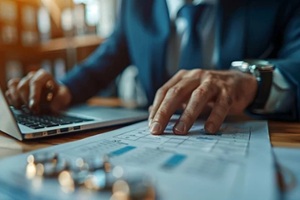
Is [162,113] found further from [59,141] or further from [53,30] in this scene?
[53,30]

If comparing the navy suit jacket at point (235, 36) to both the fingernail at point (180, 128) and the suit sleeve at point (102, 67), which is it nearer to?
the suit sleeve at point (102, 67)

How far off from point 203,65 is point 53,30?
1.53 metres

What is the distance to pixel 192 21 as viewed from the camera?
807mm

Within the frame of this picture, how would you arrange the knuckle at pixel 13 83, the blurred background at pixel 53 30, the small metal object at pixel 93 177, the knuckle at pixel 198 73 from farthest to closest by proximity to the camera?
the blurred background at pixel 53 30, the knuckle at pixel 13 83, the knuckle at pixel 198 73, the small metal object at pixel 93 177

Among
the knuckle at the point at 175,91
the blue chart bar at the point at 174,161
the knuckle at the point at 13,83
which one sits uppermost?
the knuckle at the point at 175,91

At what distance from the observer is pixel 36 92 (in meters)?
0.63

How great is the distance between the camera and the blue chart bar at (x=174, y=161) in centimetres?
27

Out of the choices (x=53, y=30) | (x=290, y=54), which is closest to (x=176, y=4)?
(x=290, y=54)

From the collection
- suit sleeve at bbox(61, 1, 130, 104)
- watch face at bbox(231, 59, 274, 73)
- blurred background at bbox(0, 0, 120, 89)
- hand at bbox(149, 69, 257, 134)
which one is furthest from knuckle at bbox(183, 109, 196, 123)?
blurred background at bbox(0, 0, 120, 89)

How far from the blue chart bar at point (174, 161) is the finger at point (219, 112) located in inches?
5.6

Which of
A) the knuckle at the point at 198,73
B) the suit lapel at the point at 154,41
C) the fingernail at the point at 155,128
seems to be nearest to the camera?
the fingernail at the point at 155,128

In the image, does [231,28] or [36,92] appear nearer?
[36,92]

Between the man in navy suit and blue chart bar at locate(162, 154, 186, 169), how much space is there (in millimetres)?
115

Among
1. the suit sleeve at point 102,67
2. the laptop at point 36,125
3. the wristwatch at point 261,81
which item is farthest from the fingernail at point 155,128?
the suit sleeve at point 102,67
